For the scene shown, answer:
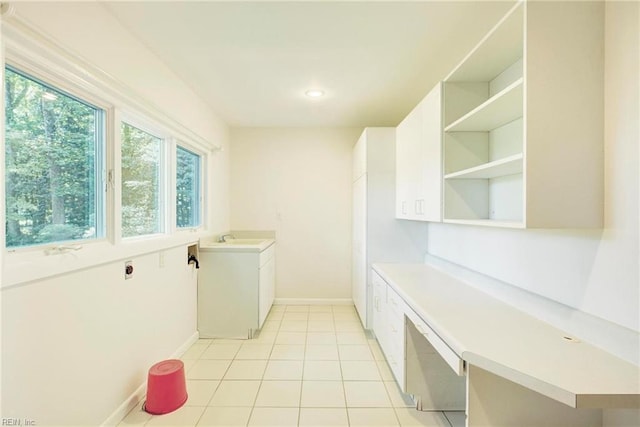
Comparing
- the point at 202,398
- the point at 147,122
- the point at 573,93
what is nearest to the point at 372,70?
the point at 573,93

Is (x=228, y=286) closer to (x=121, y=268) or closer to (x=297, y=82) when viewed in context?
(x=121, y=268)

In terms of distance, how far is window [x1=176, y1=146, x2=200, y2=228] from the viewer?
3025mm

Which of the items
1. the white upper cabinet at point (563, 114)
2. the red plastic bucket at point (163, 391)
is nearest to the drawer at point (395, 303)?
the white upper cabinet at point (563, 114)

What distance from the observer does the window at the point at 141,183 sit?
2.14m

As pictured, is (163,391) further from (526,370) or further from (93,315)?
(526,370)

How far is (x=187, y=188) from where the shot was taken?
10.7 feet

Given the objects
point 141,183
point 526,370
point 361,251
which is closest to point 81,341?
point 141,183

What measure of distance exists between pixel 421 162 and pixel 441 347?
1447 mm

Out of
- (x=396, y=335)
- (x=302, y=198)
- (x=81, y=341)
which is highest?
(x=302, y=198)

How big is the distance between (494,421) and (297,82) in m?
2.73

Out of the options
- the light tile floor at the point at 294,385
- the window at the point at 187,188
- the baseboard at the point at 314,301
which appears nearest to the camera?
the light tile floor at the point at 294,385

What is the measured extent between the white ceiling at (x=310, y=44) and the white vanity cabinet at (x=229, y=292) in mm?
1700

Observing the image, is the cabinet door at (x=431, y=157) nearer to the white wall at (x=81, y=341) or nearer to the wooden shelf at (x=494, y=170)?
the wooden shelf at (x=494, y=170)

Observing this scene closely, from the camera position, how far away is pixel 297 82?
106 inches
